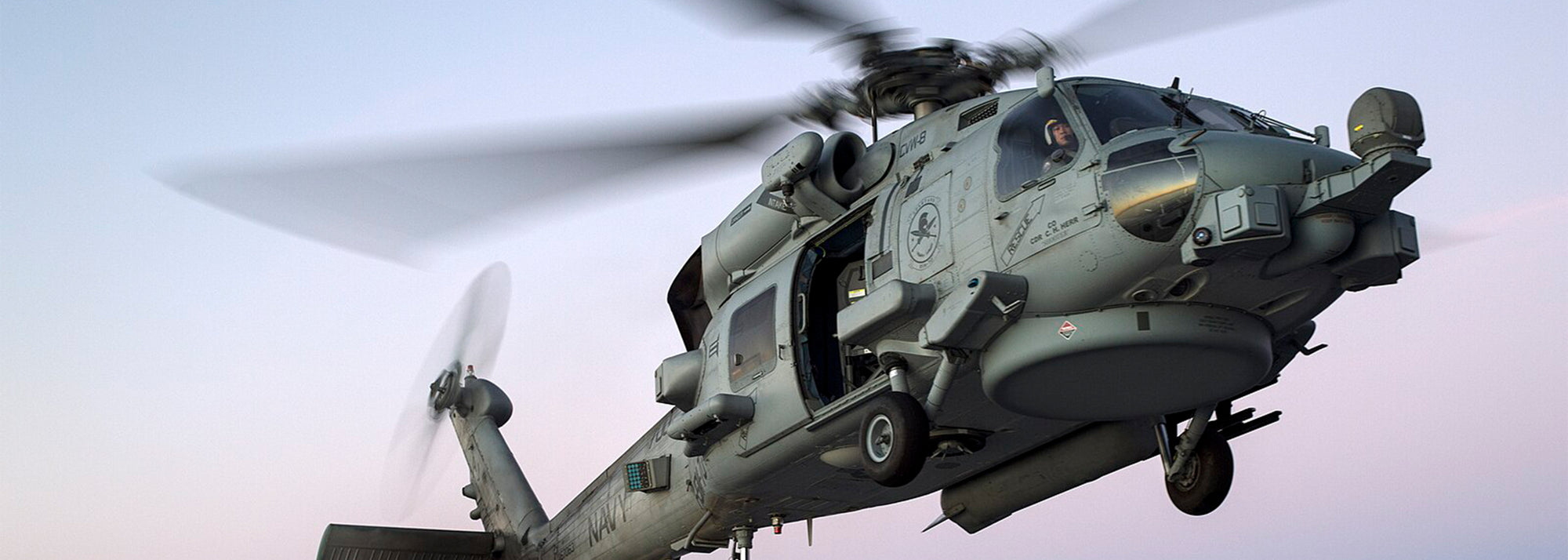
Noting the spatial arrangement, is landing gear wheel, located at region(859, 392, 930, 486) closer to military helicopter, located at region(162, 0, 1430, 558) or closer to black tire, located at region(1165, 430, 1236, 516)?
military helicopter, located at region(162, 0, 1430, 558)

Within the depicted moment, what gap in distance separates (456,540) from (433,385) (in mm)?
2238

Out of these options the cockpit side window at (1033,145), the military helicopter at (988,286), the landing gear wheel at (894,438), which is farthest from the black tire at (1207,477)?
the cockpit side window at (1033,145)

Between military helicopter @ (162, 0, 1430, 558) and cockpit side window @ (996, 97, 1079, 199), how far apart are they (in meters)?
0.01

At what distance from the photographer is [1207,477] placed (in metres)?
10.1

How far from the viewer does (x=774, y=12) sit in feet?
31.4

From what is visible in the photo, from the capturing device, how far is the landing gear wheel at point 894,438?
9180mm

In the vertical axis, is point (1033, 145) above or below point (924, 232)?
above

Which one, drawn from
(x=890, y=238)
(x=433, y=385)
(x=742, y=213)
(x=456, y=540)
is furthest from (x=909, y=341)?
(x=433, y=385)

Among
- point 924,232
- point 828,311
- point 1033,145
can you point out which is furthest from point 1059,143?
point 828,311

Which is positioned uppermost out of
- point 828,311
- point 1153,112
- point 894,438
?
point 1153,112

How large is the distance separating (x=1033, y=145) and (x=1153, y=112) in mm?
800

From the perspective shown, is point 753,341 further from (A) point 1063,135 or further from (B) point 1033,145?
(A) point 1063,135

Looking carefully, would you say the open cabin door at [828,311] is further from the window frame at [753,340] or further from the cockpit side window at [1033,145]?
the cockpit side window at [1033,145]

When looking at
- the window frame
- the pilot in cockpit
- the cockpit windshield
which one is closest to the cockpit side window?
the pilot in cockpit
